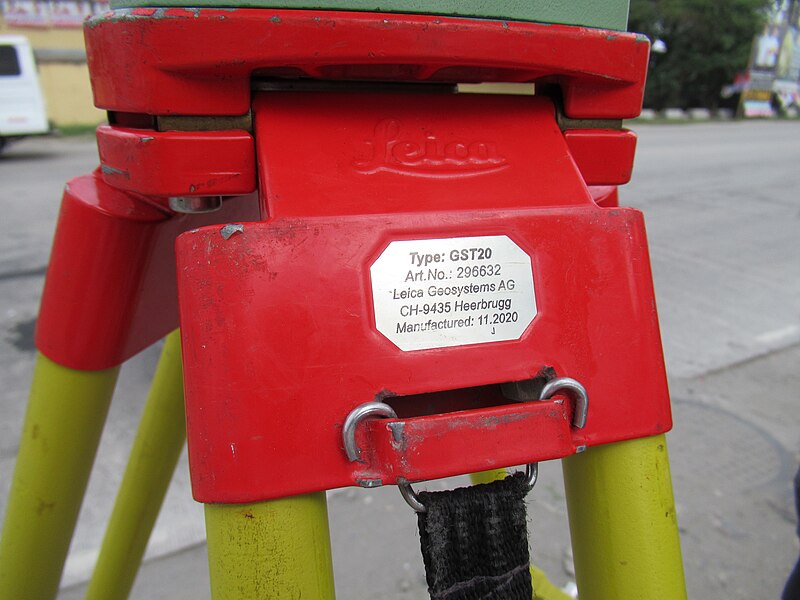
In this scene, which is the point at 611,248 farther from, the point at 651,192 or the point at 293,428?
the point at 651,192

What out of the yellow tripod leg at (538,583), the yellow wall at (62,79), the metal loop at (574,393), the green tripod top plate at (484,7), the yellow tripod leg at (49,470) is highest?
the green tripod top plate at (484,7)

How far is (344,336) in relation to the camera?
0.53 meters

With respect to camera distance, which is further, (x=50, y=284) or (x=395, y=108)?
(x=50, y=284)

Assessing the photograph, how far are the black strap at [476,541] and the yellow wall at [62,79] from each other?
14352 millimetres

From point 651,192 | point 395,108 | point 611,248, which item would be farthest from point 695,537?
point 651,192

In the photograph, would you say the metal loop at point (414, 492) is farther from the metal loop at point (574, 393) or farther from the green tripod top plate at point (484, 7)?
the green tripod top plate at point (484, 7)

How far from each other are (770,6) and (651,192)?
19.5 metres

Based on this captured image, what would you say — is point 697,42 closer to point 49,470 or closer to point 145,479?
point 145,479

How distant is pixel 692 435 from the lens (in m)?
2.25

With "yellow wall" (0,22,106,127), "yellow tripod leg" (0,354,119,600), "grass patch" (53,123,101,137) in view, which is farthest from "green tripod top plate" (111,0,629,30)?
"yellow wall" (0,22,106,127)

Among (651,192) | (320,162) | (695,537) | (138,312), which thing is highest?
(320,162)

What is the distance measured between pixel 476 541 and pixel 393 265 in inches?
8.9

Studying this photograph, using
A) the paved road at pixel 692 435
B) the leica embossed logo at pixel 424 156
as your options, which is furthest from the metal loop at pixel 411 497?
the paved road at pixel 692 435

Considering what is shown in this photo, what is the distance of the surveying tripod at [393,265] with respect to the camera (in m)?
0.52
